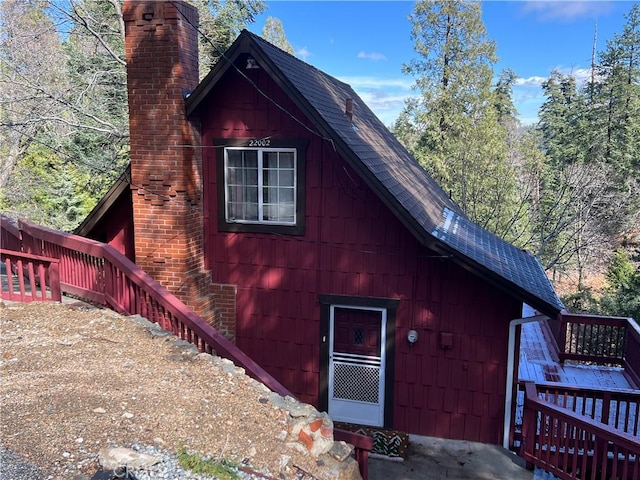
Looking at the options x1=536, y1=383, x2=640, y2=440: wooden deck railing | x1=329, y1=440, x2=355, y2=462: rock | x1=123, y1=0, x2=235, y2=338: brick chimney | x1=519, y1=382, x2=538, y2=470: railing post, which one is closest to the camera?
x1=329, y1=440, x2=355, y2=462: rock

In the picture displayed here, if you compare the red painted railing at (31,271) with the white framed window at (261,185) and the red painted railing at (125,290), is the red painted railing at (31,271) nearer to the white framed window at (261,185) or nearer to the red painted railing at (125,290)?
the red painted railing at (125,290)

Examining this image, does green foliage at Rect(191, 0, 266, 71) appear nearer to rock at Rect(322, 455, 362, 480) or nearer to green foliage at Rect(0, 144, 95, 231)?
green foliage at Rect(0, 144, 95, 231)

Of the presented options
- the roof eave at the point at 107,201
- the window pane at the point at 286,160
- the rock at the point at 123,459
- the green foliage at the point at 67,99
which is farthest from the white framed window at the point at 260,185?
the green foliage at the point at 67,99

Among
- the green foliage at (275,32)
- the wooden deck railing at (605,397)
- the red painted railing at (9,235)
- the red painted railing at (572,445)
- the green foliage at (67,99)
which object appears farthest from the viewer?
the green foliage at (275,32)

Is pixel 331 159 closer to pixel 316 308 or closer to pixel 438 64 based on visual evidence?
pixel 316 308

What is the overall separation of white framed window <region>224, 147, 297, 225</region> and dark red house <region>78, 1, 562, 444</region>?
0.06 feet

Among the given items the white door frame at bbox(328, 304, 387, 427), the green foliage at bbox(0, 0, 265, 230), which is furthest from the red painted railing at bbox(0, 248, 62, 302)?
the green foliage at bbox(0, 0, 265, 230)

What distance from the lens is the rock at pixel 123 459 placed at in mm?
3547

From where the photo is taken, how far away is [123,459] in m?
3.61

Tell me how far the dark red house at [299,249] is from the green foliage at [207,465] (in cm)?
404

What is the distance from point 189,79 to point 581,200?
19965 millimetres

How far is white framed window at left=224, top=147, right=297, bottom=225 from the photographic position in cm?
781

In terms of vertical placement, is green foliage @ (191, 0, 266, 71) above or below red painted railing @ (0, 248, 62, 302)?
above

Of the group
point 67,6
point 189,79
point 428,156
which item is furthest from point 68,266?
point 428,156
